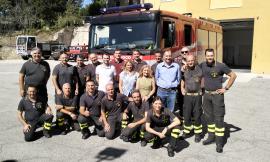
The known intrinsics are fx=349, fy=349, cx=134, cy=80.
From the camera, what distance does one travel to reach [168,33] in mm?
8508

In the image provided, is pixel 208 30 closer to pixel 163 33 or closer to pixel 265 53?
pixel 163 33

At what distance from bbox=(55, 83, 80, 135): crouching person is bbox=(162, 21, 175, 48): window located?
2640mm

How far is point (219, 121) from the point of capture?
6250mm

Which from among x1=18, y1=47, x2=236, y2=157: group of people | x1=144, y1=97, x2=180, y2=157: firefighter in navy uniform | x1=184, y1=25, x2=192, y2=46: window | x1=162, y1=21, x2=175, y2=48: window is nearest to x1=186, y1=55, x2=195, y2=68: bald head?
x1=18, y1=47, x2=236, y2=157: group of people

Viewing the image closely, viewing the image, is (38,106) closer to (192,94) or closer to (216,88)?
(192,94)

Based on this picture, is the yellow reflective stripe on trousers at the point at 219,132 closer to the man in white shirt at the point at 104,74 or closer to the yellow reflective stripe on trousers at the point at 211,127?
the yellow reflective stripe on trousers at the point at 211,127

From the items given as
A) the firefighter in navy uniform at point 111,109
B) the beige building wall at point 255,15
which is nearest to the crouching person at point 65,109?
the firefighter in navy uniform at point 111,109

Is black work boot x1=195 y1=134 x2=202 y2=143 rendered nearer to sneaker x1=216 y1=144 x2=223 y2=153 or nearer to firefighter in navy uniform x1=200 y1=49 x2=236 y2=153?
firefighter in navy uniform x1=200 y1=49 x2=236 y2=153

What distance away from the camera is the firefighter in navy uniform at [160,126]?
6002 millimetres

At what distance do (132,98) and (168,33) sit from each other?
238 centimetres

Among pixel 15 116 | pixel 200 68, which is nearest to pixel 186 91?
pixel 200 68

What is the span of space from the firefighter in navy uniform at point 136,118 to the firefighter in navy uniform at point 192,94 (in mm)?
794

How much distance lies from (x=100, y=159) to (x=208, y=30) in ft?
26.0

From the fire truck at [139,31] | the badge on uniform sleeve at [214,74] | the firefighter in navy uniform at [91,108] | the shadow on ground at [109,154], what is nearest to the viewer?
the shadow on ground at [109,154]
